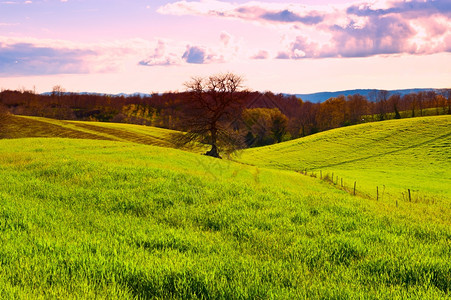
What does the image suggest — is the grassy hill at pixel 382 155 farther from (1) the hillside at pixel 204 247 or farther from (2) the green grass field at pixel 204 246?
(1) the hillside at pixel 204 247

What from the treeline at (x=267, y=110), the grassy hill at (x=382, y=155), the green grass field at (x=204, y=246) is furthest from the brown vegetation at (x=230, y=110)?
the green grass field at (x=204, y=246)

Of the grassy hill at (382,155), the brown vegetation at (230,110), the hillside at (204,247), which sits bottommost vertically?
the grassy hill at (382,155)

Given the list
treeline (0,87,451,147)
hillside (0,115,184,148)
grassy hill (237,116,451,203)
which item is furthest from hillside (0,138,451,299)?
hillside (0,115,184,148)

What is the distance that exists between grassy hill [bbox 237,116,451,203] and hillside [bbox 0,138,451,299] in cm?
3267

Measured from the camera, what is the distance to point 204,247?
6367mm

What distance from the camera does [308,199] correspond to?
38.9 ft

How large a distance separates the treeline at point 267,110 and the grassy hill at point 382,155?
13163mm

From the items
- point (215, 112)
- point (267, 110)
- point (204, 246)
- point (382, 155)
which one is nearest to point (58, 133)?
point (215, 112)

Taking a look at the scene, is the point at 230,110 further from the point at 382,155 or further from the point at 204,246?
the point at 204,246

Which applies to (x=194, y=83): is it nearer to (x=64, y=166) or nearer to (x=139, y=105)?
(x=64, y=166)

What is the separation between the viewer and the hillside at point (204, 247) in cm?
471

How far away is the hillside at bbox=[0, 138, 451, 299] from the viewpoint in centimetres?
471

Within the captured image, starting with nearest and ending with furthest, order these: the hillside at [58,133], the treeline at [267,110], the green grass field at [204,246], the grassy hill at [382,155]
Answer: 1. the green grass field at [204,246]
2. the grassy hill at [382,155]
3. the hillside at [58,133]
4. the treeline at [267,110]

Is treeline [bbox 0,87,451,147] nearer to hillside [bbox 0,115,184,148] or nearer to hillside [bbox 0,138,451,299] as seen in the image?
hillside [bbox 0,115,184,148]
